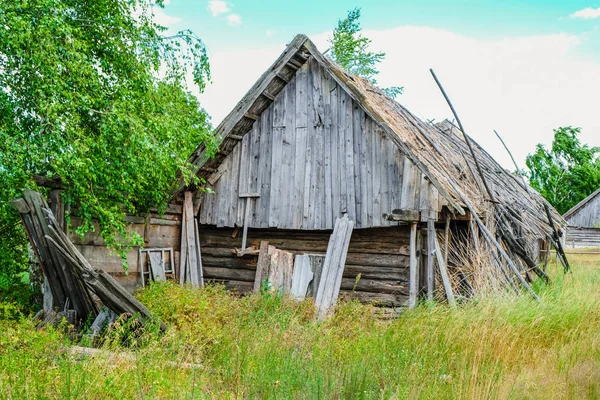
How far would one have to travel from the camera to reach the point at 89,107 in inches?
299

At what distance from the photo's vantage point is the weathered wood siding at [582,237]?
111 feet

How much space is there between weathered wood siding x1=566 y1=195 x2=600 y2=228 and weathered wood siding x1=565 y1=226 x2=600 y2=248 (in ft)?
1.13

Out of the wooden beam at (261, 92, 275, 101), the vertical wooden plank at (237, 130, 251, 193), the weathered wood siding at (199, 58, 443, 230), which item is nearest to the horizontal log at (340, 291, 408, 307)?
the weathered wood siding at (199, 58, 443, 230)

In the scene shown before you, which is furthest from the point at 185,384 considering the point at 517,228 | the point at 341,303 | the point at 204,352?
the point at 517,228

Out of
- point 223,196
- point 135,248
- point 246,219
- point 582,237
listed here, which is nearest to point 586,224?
point 582,237

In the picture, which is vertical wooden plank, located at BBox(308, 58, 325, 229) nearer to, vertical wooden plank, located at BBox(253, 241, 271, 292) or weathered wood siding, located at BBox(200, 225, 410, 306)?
weathered wood siding, located at BBox(200, 225, 410, 306)

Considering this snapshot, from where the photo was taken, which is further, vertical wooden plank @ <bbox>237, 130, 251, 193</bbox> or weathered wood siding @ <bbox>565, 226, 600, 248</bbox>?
weathered wood siding @ <bbox>565, 226, 600, 248</bbox>

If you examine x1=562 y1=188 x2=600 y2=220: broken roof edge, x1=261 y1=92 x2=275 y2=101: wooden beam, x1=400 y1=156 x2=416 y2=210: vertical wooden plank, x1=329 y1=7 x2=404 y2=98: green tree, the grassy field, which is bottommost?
the grassy field

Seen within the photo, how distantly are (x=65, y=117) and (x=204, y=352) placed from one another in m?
3.65

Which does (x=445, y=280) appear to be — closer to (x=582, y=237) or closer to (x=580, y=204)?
(x=580, y=204)

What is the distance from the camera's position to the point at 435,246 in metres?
9.05

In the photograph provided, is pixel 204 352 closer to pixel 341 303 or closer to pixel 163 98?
pixel 341 303

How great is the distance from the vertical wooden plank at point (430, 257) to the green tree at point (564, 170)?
31623mm

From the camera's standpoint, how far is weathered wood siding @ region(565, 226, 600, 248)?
33875 millimetres
